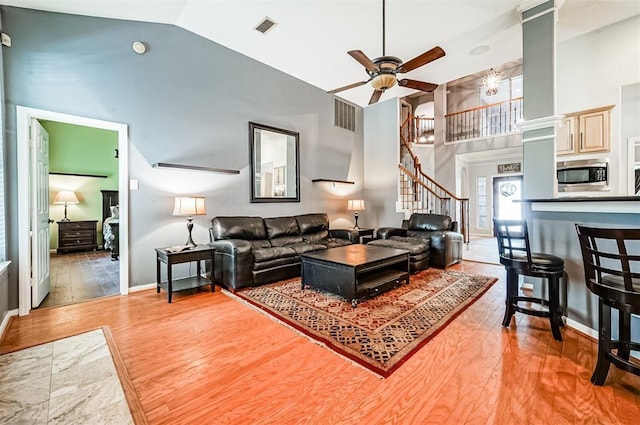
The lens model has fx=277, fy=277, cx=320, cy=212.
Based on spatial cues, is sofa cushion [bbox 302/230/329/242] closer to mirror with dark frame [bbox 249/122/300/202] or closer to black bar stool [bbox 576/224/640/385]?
mirror with dark frame [bbox 249/122/300/202]

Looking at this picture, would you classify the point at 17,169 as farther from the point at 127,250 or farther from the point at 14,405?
the point at 14,405

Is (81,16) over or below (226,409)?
over

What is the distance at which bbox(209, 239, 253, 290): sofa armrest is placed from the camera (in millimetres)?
3539

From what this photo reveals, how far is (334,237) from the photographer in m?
5.36

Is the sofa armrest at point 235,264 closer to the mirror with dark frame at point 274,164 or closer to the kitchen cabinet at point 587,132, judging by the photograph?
the mirror with dark frame at point 274,164

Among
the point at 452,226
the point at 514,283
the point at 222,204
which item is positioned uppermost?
the point at 222,204

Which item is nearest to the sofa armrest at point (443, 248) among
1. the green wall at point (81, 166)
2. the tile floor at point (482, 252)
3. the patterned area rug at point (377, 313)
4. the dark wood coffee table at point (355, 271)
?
the patterned area rug at point (377, 313)

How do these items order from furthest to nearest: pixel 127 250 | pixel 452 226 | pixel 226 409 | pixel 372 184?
pixel 372 184 < pixel 452 226 < pixel 127 250 < pixel 226 409

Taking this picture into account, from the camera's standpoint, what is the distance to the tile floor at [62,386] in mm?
1531

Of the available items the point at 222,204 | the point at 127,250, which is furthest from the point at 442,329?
the point at 127,250

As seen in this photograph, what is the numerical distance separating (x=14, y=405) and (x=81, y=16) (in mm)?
3875

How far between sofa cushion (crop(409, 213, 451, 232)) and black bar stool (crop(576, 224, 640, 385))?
306cm

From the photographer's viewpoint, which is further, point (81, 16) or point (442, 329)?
point (81, 16)

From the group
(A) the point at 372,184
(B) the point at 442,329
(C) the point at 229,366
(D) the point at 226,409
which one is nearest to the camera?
(D) the point at 226,409
